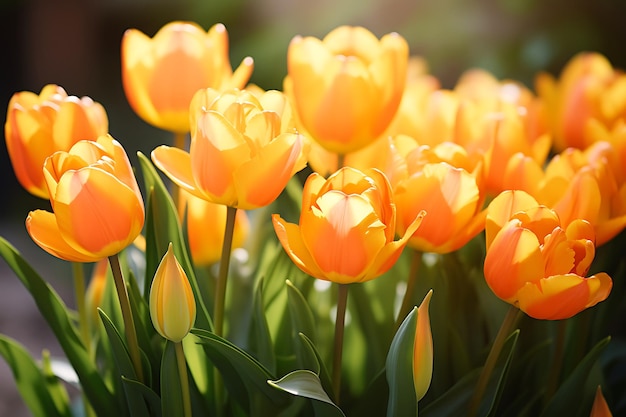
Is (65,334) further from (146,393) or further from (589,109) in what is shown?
(589,109)

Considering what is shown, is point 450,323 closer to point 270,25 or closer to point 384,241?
point 384,241

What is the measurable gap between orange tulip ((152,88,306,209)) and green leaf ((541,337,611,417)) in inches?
8.9

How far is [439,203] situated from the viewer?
500mm

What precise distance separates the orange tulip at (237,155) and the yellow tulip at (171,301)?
0.05 meters

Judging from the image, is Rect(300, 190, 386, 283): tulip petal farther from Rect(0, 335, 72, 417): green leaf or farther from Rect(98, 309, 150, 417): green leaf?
Rect(0, 335, 72, 417): green leaf

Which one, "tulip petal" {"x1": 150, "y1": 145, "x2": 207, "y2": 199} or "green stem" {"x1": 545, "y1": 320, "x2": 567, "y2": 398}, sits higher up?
"tulip petal" {"x1": 150, "y1": 145, "x2": 207, "y2": 199}

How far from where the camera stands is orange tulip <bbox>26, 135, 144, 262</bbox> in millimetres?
445

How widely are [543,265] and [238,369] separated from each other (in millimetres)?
192

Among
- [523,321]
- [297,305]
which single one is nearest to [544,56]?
[523,321]

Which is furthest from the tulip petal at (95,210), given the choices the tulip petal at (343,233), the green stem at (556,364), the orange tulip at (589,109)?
the orange tulip at (589,109)

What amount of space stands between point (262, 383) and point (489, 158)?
23 cm

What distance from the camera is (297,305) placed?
20.8 inches

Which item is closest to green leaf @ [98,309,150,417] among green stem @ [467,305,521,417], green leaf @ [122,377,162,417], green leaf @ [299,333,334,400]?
green leaf @ [122,377,162,417]

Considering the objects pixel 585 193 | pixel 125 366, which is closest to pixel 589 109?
pixel 585 193
